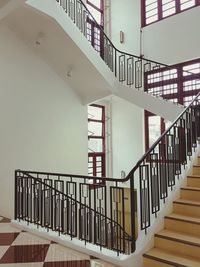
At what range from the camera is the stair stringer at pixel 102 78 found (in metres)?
5.27

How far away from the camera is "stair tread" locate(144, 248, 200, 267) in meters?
2.87

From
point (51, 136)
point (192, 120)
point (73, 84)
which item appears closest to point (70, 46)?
point (73, 84)

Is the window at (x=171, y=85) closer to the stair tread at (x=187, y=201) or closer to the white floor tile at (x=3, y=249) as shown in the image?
the stair tread at (x=187, y=201)

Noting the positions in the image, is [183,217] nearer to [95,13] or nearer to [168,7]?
[168,7]

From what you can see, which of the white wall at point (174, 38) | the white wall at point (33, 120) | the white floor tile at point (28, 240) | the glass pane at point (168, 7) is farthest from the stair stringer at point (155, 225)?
the glass pane at point (168, 7)

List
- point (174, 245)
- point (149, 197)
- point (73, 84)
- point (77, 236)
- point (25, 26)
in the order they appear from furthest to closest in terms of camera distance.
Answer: point (73, 84), point (25, 26), point (77, 236), point (149, 197), point (174, 245)

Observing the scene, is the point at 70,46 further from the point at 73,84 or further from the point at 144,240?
the point at 144,240

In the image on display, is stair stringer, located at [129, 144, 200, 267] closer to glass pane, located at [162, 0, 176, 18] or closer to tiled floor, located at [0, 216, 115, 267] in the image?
tiled floor, located at [0, 216, 115, 267]

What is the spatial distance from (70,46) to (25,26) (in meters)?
1.06

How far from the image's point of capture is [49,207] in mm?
4445

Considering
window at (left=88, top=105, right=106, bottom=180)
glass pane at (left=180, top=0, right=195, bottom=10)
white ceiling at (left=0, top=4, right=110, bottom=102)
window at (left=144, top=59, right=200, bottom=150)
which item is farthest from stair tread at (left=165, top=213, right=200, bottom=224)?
glass pane at (left=180, top=0, right=195, bottom=10)

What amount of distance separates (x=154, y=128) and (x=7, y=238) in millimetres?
6218

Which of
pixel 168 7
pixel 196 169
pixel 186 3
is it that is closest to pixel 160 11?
pixel 168 7

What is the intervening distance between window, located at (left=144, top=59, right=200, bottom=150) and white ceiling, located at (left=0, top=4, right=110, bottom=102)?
209cm
